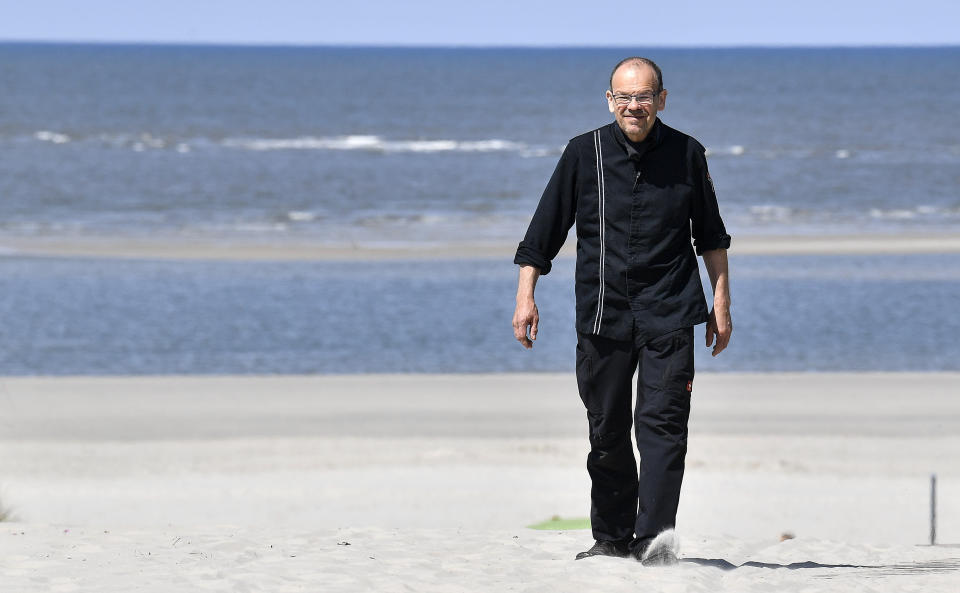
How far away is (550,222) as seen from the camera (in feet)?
14.6

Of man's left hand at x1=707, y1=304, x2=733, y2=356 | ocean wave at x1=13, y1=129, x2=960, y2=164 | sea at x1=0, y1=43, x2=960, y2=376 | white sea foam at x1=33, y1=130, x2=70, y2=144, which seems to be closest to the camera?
man's left hand at x1=707, y1=304, x2=733, y2=356

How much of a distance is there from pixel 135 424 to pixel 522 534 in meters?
5.72

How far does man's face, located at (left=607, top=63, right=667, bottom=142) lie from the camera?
425cm

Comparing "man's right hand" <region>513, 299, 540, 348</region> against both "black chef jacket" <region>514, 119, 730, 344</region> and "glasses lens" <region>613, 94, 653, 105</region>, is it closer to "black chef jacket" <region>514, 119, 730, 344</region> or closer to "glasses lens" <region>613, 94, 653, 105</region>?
"black chef jacket" <region>514, 119, 730, 344</region>

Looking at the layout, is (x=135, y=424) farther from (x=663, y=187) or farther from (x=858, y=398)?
(x=663, y=187)

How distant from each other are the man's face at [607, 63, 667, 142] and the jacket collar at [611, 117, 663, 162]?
0.07 feet

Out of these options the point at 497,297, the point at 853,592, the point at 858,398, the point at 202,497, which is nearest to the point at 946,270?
the point at 497,297

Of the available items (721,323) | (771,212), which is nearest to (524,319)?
(721,323)

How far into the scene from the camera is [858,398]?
11141 millimetres

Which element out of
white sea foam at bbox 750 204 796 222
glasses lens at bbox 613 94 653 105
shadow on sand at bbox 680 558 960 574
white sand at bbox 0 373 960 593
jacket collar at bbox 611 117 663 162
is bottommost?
white sand at bbox 0 373 960 593

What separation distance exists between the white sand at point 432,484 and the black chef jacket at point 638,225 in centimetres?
90

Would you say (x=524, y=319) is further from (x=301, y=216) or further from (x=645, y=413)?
(x=301, y=216)

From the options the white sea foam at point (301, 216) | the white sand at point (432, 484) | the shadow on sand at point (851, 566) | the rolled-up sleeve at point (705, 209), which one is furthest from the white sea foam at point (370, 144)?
the rolled-up sleeve at point (705, 209)

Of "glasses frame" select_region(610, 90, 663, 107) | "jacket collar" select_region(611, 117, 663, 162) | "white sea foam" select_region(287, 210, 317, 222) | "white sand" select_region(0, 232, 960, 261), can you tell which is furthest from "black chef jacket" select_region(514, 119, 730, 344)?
"white sea foam" select_region(287, 210, 317, 222)
